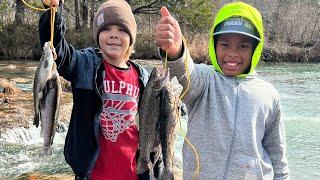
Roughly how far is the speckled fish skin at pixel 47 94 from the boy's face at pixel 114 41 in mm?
501

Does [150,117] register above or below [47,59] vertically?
below

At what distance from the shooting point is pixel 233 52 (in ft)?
9.32

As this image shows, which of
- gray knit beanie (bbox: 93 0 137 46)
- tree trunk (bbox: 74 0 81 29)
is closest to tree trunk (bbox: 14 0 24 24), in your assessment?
tree trunk (bbox: 74 0 81 29)

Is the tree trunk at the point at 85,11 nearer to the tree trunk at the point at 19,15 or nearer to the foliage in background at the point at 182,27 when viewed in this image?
the foliage in background at the point at 182,27

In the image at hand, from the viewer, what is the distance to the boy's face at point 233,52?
2.84 metres

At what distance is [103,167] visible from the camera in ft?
9.83

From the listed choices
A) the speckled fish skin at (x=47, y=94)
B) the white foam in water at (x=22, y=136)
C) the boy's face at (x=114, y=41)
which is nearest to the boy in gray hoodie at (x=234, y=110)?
the boy's face at (x=114, y=41)

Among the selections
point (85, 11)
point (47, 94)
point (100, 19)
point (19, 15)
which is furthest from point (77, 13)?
point (47, 94)

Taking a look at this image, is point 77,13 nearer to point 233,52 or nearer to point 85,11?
point 85,11

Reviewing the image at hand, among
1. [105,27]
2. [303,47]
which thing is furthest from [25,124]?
[303,47]

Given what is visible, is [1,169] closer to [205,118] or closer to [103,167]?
[103,167]

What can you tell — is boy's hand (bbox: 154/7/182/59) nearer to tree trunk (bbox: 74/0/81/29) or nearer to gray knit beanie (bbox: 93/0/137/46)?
gray knit beanie (bbox: 93/0/137/46)

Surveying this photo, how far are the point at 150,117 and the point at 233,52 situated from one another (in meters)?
0.72

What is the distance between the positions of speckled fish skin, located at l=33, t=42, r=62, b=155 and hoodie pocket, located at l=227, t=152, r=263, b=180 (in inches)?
42.6
